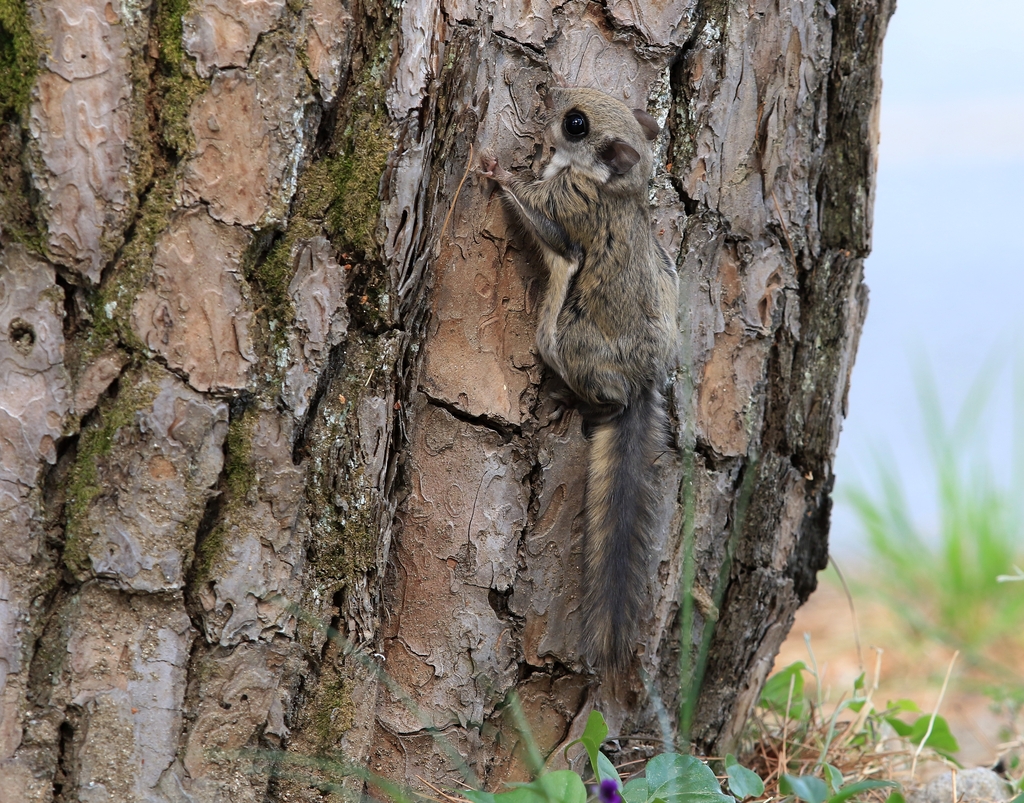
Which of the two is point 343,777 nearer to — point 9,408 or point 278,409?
point 278,409

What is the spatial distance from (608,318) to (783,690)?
1.41m

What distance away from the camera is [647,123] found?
7.04ft

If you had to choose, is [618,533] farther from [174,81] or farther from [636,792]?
[174,81]

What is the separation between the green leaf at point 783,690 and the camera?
9.04 ft

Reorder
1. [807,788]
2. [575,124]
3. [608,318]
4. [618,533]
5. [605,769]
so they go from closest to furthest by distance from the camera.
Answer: [807,788] < [605,769] < [618,533] < [575,124] < [608,318]

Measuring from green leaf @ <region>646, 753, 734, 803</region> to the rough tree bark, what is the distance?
Answer: 0.41 ft

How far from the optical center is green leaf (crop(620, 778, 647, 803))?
68.6 inches

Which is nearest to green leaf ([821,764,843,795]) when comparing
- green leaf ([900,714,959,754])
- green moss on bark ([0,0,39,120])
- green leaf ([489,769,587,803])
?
green leaf ([489,769,587,803])

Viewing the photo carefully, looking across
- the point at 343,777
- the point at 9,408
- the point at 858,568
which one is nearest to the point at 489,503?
the point at 343,777

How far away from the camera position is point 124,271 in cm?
163

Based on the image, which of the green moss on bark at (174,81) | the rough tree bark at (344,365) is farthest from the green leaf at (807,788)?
the green moss on bark at (174,81)

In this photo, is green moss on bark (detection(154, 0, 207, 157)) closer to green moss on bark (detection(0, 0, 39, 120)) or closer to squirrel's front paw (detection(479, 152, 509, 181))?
green moss on bark (detection(0, 0, 39, 120))

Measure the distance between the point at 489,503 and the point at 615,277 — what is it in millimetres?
741

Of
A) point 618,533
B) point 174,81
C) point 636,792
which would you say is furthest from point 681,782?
point 174,81
